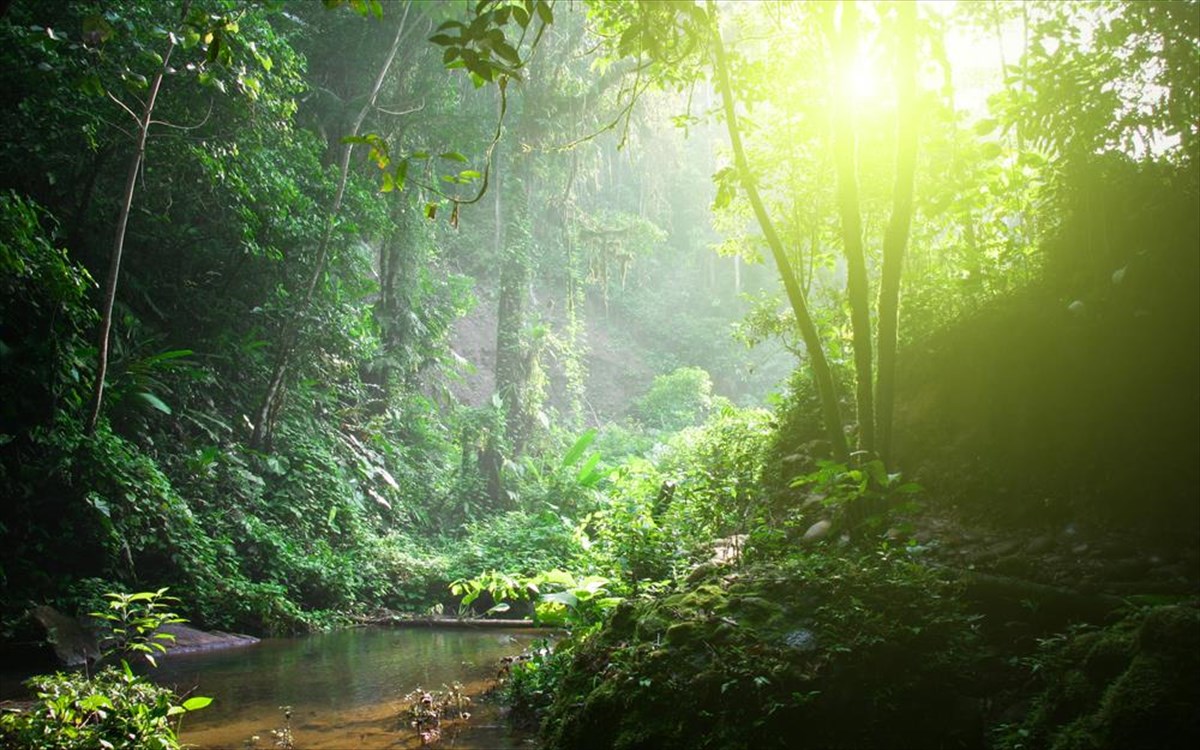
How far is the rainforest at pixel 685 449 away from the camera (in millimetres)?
3297

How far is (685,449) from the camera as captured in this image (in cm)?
1512

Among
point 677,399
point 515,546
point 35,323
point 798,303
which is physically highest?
point 677,399

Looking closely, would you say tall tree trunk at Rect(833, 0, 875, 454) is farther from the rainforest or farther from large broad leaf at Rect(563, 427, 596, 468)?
large broad leaf at Rect(563, 427, 596, 468)

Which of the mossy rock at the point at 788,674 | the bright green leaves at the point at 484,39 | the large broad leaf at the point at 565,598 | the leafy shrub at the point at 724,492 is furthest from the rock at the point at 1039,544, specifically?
the bright green leaves at the point at 484,39

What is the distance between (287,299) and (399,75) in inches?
265

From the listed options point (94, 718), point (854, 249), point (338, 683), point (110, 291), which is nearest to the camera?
point (94, 718)

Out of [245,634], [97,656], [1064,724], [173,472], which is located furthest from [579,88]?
[1064,724]

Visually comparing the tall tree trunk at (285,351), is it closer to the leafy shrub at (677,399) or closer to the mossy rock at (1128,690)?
the mossy rock at (1128,690)

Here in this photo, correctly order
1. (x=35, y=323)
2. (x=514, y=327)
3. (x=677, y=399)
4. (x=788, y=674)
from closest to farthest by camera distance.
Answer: (x=788, y=674) < (x=35, y=323) < (x=514, y=327) < (x=677, y=399)

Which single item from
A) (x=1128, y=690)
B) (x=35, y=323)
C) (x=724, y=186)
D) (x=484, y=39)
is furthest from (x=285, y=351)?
(x=1128, y=690)

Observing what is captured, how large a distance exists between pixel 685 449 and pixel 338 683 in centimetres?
985

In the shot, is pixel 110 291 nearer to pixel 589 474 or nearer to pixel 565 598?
pixel 565 598

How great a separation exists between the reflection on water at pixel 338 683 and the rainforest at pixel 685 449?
60 mm

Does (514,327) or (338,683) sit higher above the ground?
(514,327)
